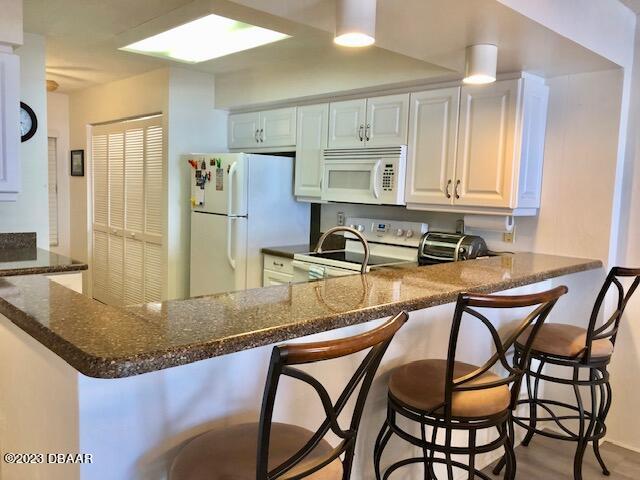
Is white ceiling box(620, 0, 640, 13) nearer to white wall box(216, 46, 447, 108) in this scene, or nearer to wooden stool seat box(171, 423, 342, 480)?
white wall box(216, 46, 447, 108)

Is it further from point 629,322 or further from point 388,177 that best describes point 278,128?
point 629,322

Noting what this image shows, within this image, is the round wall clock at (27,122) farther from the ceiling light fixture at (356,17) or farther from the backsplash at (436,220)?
the ceiling light fixture at (356,17)

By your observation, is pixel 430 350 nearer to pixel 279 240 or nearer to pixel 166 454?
pixel 166 454

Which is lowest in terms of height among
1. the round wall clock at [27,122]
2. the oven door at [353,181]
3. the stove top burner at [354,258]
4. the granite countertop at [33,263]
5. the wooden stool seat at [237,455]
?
the wooden stool seat at [237,455]

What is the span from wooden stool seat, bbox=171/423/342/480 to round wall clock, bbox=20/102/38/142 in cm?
287

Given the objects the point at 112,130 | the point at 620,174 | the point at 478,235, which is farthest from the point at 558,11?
the point at 112,130

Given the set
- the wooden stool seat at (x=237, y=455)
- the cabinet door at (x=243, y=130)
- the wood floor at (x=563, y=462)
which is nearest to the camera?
the wooden stool seat at (x=237, y=455)

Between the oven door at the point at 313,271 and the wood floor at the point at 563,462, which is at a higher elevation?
the oven door at the point at 313,271

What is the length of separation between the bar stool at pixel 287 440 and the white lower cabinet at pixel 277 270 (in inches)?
97.3

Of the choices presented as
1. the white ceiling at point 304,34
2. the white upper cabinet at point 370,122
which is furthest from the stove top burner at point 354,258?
the white ceiling at point 304,34

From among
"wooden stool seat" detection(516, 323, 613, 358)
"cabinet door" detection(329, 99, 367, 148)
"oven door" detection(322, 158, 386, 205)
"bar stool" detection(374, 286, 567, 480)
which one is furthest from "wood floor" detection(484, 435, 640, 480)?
"cabinet door" detection(329, 99, 367, 148)

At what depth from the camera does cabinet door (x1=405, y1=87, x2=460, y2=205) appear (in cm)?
307

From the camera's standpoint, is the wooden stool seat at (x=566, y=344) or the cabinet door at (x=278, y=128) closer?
the wooden stool seat at (x=566, y=344)

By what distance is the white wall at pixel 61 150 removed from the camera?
19.1ft
